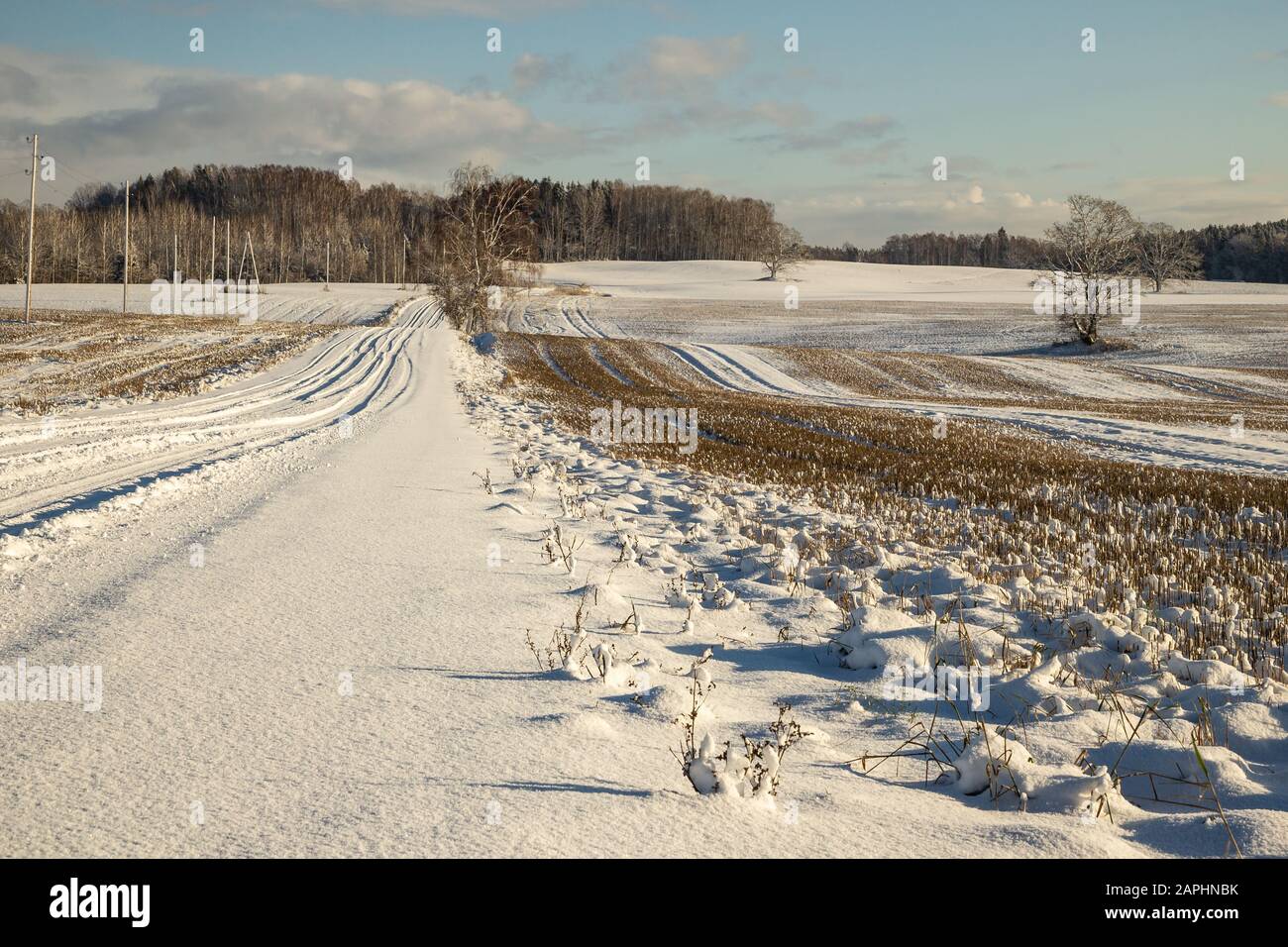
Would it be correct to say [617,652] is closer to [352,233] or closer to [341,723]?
[341,723]

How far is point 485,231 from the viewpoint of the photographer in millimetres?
46031

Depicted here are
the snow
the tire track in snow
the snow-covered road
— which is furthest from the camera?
the snow

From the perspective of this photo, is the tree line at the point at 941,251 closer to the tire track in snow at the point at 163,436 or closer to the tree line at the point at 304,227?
the tree line at the point at 304,227

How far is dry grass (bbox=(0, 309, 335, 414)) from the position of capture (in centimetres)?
2319

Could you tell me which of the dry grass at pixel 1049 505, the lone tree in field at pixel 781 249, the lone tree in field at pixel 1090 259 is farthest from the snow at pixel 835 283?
the dry grass at pixel 1049 505

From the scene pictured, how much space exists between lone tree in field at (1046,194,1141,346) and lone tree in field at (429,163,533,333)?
32591 mm

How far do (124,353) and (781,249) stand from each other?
8431cm

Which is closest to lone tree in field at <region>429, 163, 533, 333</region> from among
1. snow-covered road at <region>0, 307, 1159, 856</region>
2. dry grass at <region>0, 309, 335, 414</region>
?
dry grass at <region>0, 309, 335, 414</region>

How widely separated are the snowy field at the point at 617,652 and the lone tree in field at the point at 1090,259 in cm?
4422

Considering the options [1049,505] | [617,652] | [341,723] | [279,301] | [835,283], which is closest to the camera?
[341,723]

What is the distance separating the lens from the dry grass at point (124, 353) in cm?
2319

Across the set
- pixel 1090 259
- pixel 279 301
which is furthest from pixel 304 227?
pixel 1090 259

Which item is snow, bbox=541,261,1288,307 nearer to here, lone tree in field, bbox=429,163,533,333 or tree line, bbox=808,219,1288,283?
tree line, bbox=808,219,1288,283
